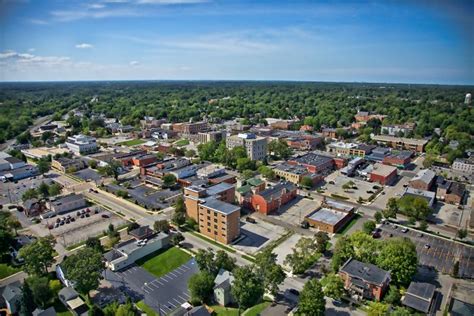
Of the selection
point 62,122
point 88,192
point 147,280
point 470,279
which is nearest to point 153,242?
point 147,280

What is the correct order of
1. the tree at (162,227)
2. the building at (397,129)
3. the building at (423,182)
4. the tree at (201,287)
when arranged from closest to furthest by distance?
the tree at (201,287), the tree at (162,227), the building at (423,182), the building at (397,129)

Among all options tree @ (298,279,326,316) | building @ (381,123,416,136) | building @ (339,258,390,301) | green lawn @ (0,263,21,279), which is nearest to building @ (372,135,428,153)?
building @ (381,123,416,136)

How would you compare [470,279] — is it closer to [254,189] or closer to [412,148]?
[254,189]

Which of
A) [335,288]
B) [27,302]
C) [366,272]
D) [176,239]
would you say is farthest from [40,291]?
[366,272]

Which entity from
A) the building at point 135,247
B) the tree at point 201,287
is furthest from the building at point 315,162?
the tree at point 201,287

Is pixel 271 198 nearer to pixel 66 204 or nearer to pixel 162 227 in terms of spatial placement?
pixel 162 227

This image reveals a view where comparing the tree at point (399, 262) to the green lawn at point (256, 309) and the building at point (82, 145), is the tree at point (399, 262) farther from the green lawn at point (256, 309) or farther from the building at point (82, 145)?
the building at point (82, 145)
